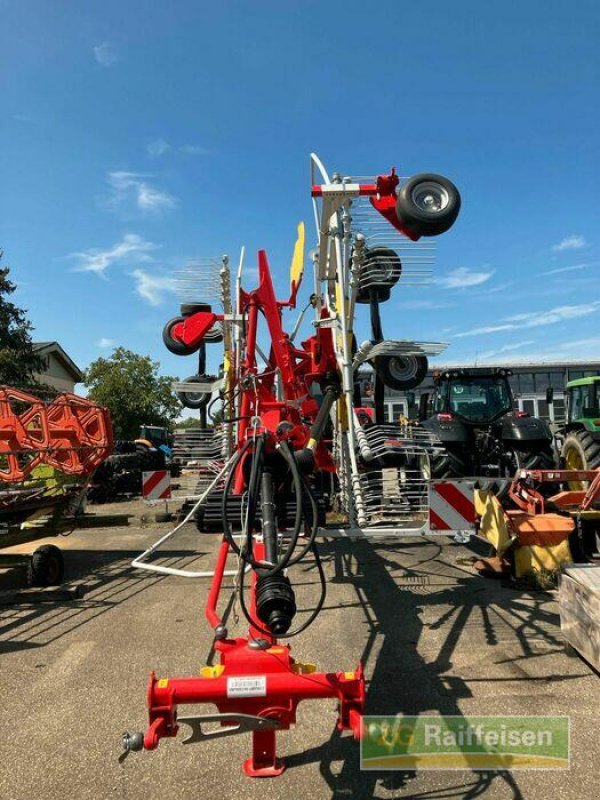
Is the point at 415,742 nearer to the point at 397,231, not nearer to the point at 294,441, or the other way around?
the point at 294,441

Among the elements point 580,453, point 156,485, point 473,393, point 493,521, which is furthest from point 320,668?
point 473,393

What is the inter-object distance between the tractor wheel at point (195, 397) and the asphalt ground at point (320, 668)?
90.3 inches

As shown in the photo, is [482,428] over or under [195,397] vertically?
under

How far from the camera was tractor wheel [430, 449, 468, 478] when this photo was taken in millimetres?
8445

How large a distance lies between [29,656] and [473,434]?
288 inches

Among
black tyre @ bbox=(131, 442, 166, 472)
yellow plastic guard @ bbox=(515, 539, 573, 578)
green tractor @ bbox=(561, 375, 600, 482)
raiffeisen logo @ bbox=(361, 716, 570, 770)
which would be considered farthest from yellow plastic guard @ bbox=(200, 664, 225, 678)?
black tyre @ bbox=(131, 442, 166, 472)

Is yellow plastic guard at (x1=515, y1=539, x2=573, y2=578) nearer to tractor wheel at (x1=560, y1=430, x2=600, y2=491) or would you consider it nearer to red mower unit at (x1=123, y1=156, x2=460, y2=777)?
red mower unit at (x1=123, y1=156, x2=460, y2=777)

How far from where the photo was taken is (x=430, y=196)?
12.6ft

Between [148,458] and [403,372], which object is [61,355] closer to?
[148,458]

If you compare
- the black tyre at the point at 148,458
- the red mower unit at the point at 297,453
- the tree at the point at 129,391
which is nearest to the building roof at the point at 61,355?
the tree at the point at 129,391

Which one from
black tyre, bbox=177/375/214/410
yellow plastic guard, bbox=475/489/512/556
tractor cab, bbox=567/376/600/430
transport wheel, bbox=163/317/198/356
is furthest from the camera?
tractor cab, bbox=567/376/600/430

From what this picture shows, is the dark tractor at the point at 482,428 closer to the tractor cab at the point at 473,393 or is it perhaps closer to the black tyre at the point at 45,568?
the tractor cab at the point at 473,393

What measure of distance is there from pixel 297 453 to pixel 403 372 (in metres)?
1.95

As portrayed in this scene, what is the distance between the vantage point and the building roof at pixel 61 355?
3022 cm
